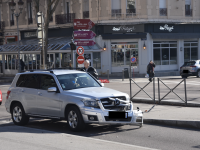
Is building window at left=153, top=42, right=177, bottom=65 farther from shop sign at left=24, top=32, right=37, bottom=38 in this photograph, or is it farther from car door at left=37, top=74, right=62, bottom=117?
car door at left=37, top=74, right=62, bottom=117

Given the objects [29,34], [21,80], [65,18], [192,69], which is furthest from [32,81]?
[29,34]

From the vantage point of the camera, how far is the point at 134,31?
3139cm

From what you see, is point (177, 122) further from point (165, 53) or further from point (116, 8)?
point (165, 53)

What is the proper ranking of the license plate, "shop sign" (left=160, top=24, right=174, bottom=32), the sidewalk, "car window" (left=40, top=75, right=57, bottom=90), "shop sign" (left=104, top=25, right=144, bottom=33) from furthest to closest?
"shop sign" (left=160, top=24, right=174, bottom=32) → "shop sign" (left=104, top=25, right=144, bottom=33) → "car window" (left=40, top=75, right=57, bottom=90) → the sidewalk → the license plate

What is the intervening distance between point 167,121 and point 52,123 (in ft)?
10.9

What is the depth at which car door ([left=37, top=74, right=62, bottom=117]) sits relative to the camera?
8345 millimetres

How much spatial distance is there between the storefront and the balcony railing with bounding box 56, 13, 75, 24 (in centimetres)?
→ 332

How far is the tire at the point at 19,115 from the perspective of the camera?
360 inches

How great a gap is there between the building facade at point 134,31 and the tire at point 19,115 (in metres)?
21.2

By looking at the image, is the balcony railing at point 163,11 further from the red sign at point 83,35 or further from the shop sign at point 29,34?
the red sign at point 83,35

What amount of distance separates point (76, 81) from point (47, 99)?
0.92 m

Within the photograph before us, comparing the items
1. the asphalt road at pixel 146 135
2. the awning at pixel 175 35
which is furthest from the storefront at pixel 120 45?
the asphalt road at pixel 146 135

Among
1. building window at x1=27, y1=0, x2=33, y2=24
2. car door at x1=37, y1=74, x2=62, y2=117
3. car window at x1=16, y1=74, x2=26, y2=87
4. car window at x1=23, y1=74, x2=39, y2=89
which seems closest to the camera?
car door at x1=37, y1=74, x2=62, y2=117

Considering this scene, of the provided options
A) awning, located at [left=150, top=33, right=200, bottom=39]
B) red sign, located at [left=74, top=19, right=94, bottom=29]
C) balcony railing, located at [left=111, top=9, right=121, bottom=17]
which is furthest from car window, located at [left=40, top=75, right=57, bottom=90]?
awning, located at [left=150, top=33, right=200, bottom=39]
